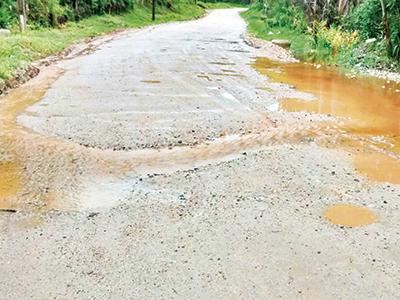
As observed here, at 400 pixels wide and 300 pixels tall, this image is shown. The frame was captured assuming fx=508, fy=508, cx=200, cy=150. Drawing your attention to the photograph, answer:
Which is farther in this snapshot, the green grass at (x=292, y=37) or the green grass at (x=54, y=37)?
the green grass at (x=292, y=37)

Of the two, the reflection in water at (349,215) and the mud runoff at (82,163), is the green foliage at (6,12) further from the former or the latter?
the reflection in water at (349,215)

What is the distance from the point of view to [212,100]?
10633mm

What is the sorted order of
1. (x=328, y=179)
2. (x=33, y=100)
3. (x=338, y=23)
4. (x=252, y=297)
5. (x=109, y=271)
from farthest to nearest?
(x=338, y=23) < (x=33, y=100) < (x=328, y=179) < (x=109, y=271) < (x=252, y=297)

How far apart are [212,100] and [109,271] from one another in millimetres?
6772

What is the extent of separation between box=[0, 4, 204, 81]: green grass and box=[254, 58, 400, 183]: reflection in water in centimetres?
713

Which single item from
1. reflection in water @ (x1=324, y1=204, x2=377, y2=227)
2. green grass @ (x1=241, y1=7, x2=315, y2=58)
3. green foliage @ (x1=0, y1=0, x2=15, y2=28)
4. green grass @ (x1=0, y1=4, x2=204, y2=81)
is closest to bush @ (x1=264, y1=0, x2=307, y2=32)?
green grass @ (x1=241, y1=7, x2=315, y2=58)

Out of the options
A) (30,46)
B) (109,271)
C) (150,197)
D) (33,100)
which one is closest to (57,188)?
(150,197)

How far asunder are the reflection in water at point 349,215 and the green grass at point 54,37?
357 inches

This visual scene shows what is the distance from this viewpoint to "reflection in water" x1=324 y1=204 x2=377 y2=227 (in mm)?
5160

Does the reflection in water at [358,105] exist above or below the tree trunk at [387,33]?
below

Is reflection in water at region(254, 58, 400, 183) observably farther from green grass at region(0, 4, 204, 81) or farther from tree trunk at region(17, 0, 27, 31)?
tree trunk at region(17, 0, 27, 31)

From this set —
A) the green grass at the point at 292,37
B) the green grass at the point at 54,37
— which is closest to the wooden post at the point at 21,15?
the green grass at the point at 54,37

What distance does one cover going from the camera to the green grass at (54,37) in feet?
46.2

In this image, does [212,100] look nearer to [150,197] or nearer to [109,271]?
[150,197]
